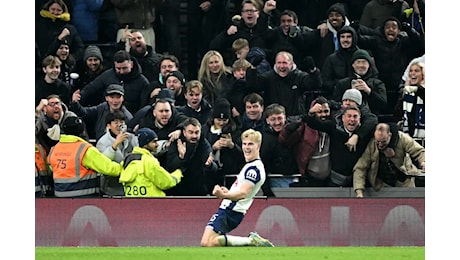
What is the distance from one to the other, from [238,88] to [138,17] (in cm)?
173

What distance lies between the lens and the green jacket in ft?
51.5

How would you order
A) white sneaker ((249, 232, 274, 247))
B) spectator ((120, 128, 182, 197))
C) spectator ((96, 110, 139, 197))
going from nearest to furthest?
1. white sneaker ((249, 232, 274, 247))
2. spectator ((120, 128, 182, 197))
3. spectator ((96, 110, 139, 197))

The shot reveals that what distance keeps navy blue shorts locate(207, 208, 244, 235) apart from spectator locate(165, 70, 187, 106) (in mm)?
1748

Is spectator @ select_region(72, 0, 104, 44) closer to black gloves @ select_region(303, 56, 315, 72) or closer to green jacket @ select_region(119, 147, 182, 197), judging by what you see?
green jacket @ select_region(119, 147, 182, 197)

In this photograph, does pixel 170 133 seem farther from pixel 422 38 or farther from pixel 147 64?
pixel 422 38

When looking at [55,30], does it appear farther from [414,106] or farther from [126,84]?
[414,106]

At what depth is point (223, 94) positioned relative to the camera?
1642 centimetres

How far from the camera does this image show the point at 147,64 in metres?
16.8

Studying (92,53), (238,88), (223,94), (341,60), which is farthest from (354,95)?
(92,53)

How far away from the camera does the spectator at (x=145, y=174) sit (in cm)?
1571

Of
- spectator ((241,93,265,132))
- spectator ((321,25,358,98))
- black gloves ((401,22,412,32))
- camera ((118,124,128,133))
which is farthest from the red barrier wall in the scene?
black gloves ((401,22,412,32))

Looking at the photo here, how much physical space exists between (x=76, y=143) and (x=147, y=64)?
4.88ft

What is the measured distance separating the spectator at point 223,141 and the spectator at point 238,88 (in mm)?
220
